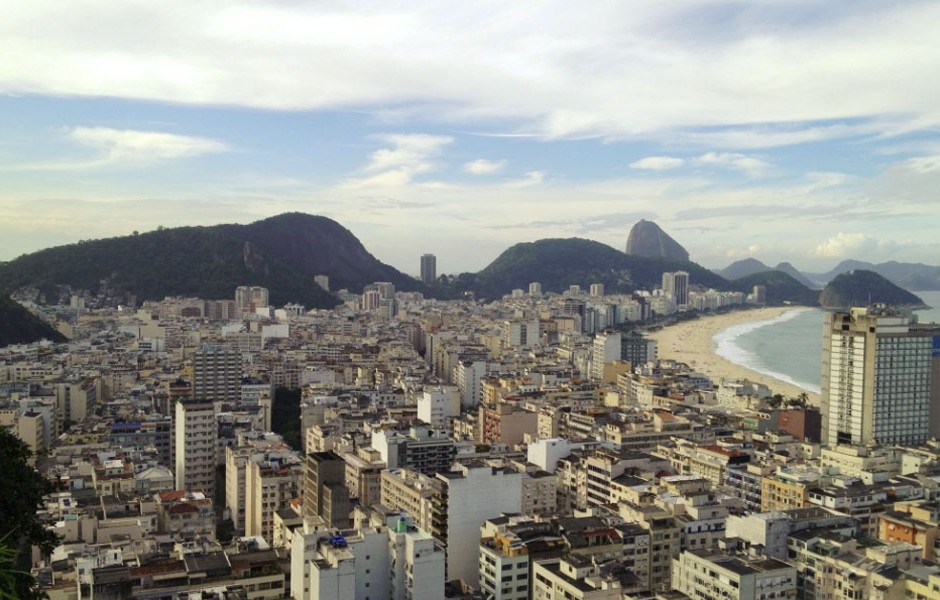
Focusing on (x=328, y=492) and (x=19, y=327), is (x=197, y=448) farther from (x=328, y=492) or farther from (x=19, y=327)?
(x=19, y=327)

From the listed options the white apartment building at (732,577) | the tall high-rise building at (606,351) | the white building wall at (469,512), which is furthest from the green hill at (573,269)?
the white apartment building at (732,577)

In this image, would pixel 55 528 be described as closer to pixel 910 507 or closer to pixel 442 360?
pixel 910 507

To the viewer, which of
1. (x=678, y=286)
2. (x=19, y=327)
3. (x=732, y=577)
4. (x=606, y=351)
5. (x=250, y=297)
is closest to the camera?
(x=732, y=577)

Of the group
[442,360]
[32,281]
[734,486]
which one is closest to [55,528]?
[734,486]

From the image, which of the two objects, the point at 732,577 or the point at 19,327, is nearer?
the point at 732,577

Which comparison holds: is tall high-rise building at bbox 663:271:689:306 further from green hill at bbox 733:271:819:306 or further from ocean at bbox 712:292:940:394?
ocean at bbox 712:292:940:394

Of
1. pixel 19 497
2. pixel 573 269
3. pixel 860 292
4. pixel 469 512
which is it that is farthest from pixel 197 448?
pixel 573 269

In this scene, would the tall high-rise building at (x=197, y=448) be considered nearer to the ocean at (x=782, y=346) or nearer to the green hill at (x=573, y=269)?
the ocean at (x=782, y=346)

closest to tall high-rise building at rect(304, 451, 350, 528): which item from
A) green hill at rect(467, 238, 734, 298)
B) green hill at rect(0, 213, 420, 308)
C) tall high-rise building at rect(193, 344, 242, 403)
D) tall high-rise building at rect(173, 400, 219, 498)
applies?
tall high-rise building at rect(173, 400, 219, 498)
